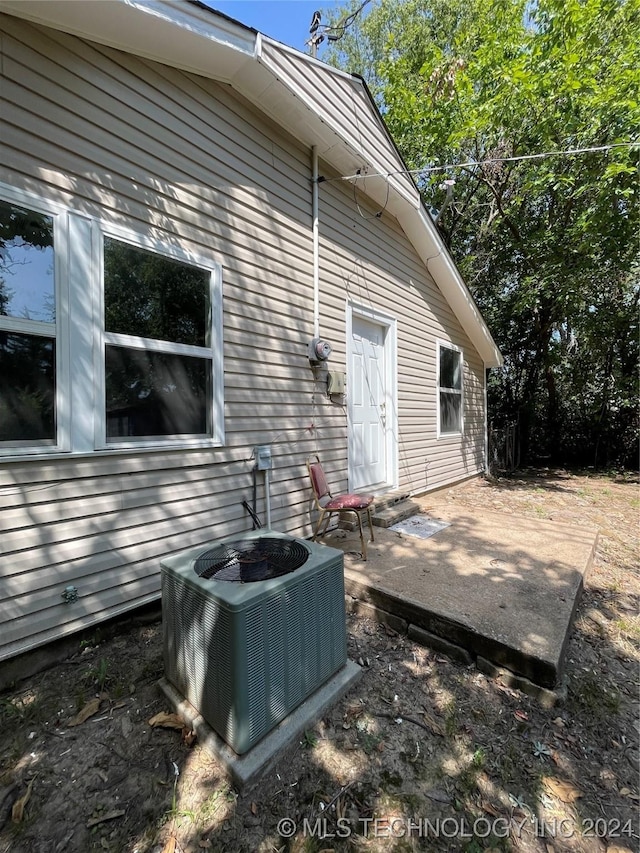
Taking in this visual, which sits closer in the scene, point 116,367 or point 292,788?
point 292,788

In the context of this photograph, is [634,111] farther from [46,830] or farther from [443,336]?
[46,830]

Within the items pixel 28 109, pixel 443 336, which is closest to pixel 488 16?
pixel 443 336

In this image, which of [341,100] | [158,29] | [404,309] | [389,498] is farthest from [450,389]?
[158,29]

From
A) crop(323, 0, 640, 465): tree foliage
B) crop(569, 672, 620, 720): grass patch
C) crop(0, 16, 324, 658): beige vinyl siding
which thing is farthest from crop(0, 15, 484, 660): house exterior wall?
crop(323, 0, 640, 465): tree foliage

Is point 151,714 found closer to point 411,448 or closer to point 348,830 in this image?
point 348,830

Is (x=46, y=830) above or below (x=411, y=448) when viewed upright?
below

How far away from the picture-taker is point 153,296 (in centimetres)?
268

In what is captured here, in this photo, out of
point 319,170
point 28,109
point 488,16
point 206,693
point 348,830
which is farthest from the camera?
point 488,16

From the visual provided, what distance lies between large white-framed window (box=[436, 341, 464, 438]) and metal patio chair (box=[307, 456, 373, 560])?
3.53 metres

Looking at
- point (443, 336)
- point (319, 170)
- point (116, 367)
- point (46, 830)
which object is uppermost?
point (319, 170)

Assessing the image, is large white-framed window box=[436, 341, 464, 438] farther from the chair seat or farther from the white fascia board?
the white fascia board

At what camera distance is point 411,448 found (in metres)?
5.80

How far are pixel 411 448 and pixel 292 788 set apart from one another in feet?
15.4

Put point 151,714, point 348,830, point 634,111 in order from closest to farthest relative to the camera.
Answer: point 348,830
point 151,714
point 634,111
